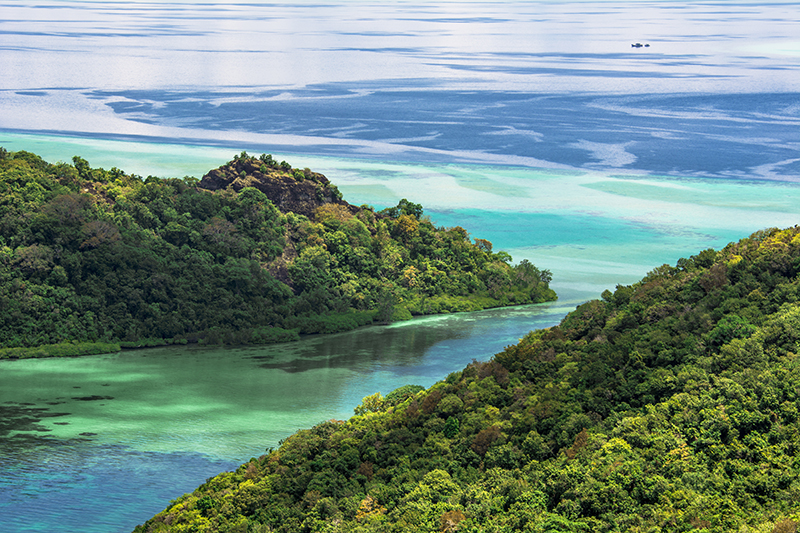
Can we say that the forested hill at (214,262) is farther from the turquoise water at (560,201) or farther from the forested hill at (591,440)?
the forested hill at (591,440)

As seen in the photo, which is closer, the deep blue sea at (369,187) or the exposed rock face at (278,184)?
the deep blue sea at (369,187)

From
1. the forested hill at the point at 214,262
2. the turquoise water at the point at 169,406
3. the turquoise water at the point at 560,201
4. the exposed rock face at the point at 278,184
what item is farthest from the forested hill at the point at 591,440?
the exposed rock face at the point at 278,184

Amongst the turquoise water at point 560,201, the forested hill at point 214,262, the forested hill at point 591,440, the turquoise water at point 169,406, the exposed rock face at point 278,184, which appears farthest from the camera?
the turquoise water at point 560,201

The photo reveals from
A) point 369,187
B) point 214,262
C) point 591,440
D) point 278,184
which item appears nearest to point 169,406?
point 214,262

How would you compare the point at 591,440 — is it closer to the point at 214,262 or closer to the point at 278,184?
the point at 214,262

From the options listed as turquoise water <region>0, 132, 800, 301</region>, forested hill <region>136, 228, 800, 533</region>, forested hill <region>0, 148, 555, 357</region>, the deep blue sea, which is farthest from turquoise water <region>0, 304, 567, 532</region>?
turquoise water <region>0, 132, 800, 301</region>

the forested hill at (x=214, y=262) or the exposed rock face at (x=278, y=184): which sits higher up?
the exposed rock face at (x=278, y=184)
